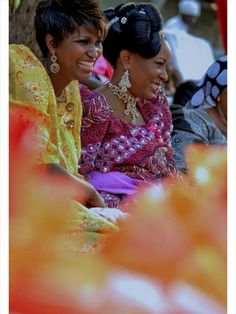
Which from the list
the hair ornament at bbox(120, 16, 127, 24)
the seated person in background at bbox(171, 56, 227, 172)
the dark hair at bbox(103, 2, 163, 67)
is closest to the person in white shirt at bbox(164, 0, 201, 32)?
the seated person in background at bbox(171, 56, 227, 172)

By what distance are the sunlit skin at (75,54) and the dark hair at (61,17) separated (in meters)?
0.02

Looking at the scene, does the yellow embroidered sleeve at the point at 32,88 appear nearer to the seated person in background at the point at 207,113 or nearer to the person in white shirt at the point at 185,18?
the seated person in background at the point at 207,113

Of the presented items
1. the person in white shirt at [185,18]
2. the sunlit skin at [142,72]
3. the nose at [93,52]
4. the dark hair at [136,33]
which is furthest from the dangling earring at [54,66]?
the person in white shirt at [185,18]

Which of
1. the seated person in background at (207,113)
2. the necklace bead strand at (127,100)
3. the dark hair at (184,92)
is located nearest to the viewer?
the necklace bead strand at (127,100)

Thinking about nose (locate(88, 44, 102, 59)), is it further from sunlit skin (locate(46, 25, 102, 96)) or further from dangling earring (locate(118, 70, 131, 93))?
dangling earring (locate(118, 70, 131, 93))

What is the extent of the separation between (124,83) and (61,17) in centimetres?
57

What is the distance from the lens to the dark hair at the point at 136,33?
267 cm

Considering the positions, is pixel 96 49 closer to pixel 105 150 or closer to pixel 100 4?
pixel 100 4

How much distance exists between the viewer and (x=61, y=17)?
2279 mm

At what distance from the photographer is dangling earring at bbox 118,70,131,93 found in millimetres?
2789

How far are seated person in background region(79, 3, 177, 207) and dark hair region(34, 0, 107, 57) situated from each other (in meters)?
0.22

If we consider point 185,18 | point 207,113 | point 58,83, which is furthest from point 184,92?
point 58,83

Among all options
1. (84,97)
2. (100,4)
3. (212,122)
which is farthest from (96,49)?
(212,122)

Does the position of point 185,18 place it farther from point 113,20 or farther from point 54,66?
point 54,66
